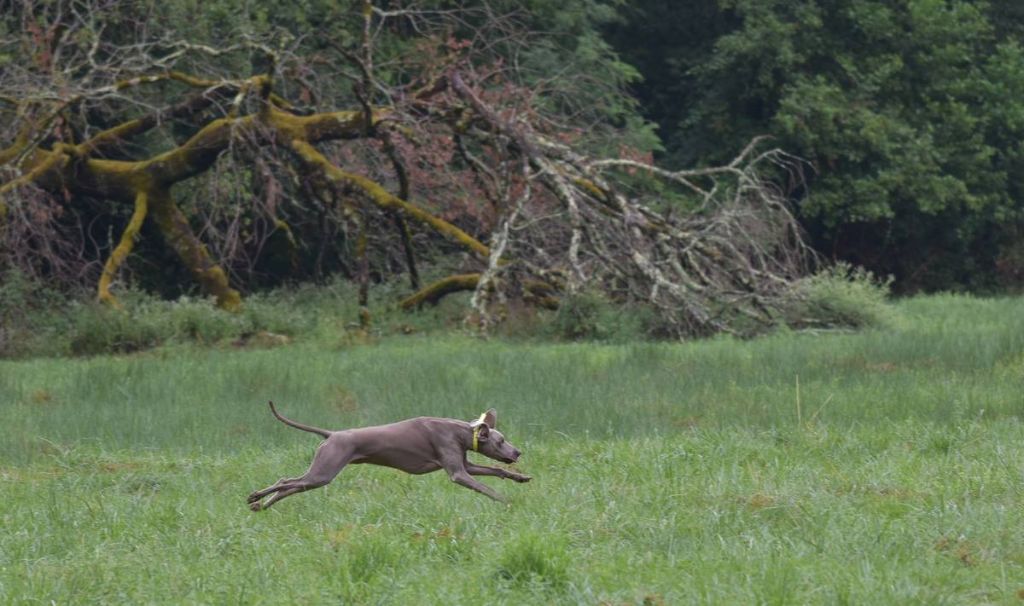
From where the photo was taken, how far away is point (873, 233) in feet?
123

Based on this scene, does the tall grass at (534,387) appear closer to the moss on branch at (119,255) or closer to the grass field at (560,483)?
the grass field at (560,483)

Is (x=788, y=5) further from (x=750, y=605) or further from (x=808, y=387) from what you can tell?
(x=750, y=605)

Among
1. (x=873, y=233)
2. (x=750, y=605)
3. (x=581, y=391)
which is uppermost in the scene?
(x=750, y=605)

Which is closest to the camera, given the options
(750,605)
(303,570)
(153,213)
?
(750,605)

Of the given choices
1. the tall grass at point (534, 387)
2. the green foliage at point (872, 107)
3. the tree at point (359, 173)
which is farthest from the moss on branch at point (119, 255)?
A: the green foliage at point (872, 107)

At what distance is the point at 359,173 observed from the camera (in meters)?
22.9

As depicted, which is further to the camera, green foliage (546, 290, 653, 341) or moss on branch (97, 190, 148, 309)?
moss on branch (97, 190, 148, 309)

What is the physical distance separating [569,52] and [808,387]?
56.7 ft

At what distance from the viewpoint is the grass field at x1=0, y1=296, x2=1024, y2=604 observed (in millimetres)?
6172

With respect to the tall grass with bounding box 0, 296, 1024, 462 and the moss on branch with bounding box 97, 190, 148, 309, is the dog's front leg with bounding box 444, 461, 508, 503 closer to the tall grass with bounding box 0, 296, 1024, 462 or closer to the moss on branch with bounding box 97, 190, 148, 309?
the tall grass with bounding box 0, 296, 1024, 462

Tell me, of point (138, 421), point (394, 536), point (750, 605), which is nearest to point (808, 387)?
point (138, 421)

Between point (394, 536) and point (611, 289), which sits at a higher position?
point (394, 536)

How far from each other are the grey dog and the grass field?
22 centimetres

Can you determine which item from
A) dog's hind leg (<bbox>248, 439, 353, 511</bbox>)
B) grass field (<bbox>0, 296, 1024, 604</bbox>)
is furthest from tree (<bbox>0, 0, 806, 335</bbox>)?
dog's hind leg (<bbox>248, 439, 353, 511</bbox>)
